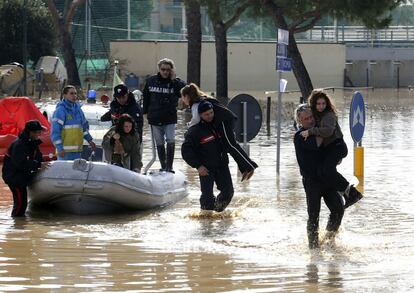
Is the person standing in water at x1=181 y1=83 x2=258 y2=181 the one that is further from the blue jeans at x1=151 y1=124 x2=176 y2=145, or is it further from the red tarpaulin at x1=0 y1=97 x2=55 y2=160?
the red tarpaulin at x1=0 y1=97 x2=55 y2=160

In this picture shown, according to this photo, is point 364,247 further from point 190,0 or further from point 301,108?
point 190,0

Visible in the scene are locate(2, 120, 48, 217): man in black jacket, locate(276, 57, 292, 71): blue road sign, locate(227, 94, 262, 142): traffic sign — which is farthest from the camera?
locate(227, 94, 262, 142): traffic sign

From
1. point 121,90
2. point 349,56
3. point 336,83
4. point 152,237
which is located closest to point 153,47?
point 336,83

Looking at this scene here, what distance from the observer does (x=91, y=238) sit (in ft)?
37.4

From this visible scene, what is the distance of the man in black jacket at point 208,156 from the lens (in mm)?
12609

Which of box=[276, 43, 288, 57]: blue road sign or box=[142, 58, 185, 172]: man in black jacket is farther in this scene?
box=[276, 43, 288, 57]: blue road sign

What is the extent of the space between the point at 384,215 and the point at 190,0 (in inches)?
1025

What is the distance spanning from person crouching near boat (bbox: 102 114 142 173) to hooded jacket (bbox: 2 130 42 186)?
1090 millimetres

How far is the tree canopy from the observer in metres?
49.6

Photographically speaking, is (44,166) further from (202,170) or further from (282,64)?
(282,64)

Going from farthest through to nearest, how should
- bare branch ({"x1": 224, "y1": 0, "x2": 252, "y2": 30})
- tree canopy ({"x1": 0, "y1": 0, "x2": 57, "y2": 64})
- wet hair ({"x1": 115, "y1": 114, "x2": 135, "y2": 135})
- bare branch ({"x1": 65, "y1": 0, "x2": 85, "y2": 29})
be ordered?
tree canopy ({"x1": 0, "y1": 0, "x2": 57, "y2": 64}) → bare branch ({"x1": 65, "y1": 0, "x2": 85, "y2": 29}) → bare branch ({"x1": 224, "y1": 0, "x2": 252, "y2": 30}) → wet hair ({"x1": 115, "y1": 114, "x2": 135, "y2": 135})

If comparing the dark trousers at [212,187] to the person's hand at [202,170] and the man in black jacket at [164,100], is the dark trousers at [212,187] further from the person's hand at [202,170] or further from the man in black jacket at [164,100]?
the man in black jacket at [164,100]

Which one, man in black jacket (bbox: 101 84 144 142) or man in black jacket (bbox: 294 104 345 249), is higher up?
man in black jacket (bbox: 101 84 144 142)

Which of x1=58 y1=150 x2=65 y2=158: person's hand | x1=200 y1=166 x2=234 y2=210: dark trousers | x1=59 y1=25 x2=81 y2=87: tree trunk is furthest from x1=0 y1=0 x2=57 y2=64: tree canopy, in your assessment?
x1=200 y1=166 x2=234 y2=210: dark trousers
